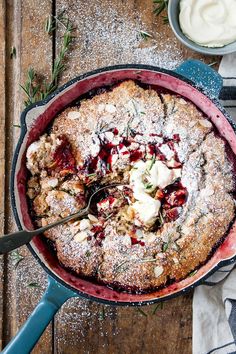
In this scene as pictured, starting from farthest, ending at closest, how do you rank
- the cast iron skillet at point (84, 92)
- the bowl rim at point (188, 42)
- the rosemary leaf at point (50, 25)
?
Result: the rosemary leaf at point (50, 25)
the bowl rim at point (188, 42)
the cast iron skillet at point (84, 92)

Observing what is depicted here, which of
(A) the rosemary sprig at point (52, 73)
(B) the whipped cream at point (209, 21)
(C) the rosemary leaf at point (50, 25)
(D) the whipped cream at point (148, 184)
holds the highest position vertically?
(B) the whipped cream at point (209, 21)

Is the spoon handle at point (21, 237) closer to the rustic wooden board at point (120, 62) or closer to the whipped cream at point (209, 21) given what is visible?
the rustic wooden board at point (120, 62)

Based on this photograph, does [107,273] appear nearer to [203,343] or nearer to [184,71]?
[203,343]

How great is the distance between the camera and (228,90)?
1941 mm

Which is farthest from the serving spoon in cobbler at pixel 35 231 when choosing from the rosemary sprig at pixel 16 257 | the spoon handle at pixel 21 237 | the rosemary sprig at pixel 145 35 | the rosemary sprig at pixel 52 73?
the rosemary sprig at pixel 145 35

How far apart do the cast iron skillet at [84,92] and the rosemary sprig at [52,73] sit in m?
0.16

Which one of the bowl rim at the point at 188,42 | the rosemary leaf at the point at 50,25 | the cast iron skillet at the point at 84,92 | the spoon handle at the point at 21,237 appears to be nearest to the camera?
the spoon handle at the point at 21,237

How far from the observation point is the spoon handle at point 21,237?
168 centimetres

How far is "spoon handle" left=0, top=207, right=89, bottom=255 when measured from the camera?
5.52 feet

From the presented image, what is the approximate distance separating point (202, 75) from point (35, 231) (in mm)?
650

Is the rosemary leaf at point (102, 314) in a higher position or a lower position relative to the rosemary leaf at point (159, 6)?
lower

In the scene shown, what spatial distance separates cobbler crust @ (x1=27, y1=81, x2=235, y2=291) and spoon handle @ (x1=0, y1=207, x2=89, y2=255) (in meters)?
0.03

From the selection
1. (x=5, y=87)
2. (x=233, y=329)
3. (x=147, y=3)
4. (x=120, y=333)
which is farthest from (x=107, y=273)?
(x=147, y=3)

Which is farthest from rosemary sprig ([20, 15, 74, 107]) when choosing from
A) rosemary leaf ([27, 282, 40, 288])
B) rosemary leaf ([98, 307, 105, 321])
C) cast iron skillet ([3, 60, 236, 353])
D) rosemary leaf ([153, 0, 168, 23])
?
rosemary leaf ([98, 307, 105, 321])
